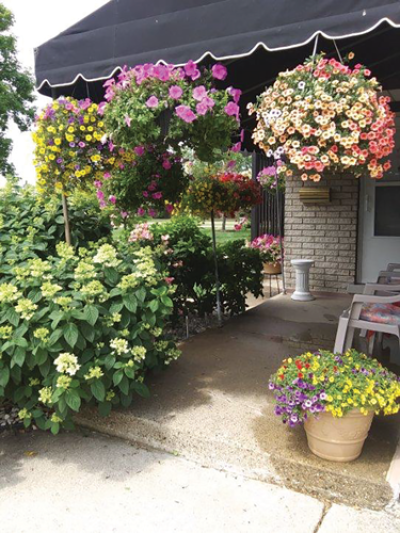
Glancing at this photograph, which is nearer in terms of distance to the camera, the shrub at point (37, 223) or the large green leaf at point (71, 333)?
the large green leaf at point (71, 333)

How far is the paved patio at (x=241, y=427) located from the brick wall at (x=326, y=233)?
2.12 meters

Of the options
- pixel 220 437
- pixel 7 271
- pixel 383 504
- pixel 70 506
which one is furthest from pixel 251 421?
pixel 7 271

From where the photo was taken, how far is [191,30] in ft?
8.86

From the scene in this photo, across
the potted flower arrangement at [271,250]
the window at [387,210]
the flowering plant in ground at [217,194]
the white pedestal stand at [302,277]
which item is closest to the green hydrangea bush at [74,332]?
the flowering plant in ground at [217,194]

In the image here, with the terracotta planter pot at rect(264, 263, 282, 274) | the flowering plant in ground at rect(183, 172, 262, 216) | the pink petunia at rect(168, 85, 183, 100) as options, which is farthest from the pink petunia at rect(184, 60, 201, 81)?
the terracotta planter pot at rect(264, 263, 282, 274)

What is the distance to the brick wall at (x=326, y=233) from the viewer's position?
5.91 m

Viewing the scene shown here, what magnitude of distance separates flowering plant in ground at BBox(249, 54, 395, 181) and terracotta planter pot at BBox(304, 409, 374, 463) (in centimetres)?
116

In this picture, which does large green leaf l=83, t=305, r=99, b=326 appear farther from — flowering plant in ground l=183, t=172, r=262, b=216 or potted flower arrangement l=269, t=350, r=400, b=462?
flowering plant in ground l=183, t=172, r=262, b=216

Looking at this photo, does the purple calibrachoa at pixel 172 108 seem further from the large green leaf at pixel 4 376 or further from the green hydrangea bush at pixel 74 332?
the large green leaf at pixel 4 376

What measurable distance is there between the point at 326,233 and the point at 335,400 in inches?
163

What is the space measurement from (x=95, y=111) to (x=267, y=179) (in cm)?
571

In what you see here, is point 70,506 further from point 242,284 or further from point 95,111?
point 242,284

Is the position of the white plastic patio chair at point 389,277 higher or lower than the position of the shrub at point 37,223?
lower

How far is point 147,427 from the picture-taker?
2.70m
